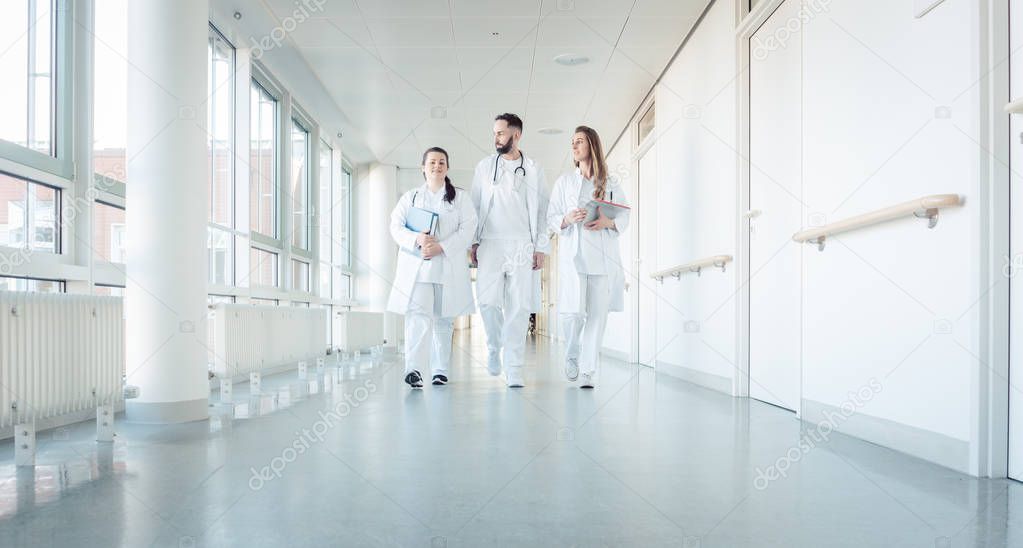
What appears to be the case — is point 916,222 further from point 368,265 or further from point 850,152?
point 368,265

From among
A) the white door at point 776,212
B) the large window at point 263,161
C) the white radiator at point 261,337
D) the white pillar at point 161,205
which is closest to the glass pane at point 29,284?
the white pillar at point 161,205

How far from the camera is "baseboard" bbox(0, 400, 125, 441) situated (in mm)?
2931

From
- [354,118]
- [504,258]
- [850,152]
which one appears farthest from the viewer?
[354,118]

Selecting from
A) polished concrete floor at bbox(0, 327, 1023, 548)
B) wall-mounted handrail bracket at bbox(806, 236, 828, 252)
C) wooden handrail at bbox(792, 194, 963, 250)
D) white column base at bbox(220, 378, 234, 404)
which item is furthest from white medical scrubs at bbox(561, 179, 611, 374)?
white column base at bbox(220, 378, 234, 404)

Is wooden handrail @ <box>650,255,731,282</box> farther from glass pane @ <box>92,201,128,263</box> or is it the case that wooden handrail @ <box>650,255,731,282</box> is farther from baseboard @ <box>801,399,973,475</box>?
glass pane @ <box>92,201,128,263</box>

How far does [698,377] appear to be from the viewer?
5395mm

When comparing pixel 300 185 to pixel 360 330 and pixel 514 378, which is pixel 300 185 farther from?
pixel 514 378

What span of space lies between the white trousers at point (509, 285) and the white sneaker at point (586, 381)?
0.41 metres

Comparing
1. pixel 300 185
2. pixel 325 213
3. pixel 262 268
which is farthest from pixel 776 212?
pixel 325 213

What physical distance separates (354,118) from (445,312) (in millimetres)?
4665

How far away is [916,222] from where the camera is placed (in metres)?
2.46

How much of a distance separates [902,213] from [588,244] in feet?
8.08

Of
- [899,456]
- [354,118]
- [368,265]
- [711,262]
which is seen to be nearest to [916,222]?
[899,456]

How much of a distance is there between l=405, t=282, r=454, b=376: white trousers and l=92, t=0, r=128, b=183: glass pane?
184cm
